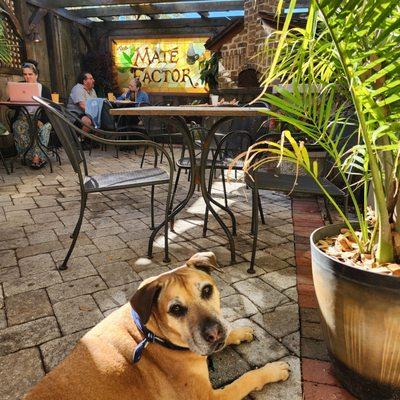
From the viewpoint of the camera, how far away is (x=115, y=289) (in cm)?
207

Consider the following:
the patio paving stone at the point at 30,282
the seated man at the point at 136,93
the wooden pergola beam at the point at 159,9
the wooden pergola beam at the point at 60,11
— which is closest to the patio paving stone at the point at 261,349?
the patio paving stone at the point at 30,282

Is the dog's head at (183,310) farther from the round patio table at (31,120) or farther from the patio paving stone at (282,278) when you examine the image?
the round patio table at (31,120)

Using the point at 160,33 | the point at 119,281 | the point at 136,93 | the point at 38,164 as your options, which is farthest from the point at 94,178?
the point at 160,33

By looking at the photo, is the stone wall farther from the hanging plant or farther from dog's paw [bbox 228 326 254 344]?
dog's paw [bbox 228 326 254 344]

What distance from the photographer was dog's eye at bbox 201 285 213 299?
4.19ft

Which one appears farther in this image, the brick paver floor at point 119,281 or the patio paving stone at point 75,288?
the patio paving stone at point 75,288

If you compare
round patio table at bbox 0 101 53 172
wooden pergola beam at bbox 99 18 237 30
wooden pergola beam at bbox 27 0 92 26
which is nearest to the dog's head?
round patio table at bbox 0 101 53 172

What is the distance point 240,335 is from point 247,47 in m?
8.09

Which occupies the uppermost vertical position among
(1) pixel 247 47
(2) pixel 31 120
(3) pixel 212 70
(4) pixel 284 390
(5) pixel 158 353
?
(1) pixel 247 47

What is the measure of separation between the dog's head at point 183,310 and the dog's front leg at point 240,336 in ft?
1.29

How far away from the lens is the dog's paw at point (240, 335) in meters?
1.60

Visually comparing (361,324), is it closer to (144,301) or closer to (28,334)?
(144,301)

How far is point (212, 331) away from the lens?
1161mm

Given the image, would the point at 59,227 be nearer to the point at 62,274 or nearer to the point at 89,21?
the point at 62,274
